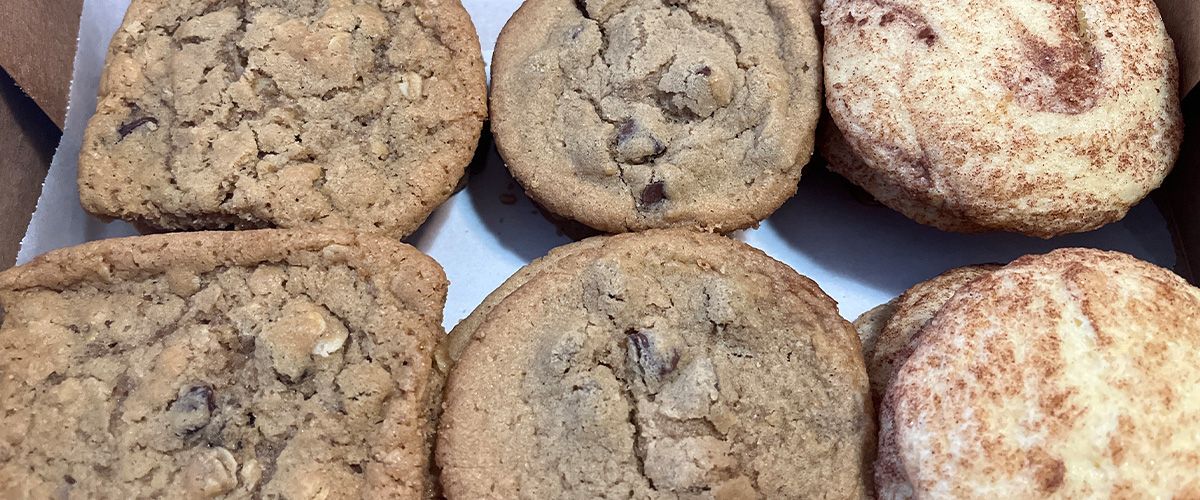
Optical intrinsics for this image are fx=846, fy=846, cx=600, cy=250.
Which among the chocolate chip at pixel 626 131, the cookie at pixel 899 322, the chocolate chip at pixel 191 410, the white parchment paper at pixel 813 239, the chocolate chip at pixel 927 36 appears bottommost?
the white parchment paper at pixel 813 239

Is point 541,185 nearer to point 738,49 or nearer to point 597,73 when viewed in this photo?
point 597,73

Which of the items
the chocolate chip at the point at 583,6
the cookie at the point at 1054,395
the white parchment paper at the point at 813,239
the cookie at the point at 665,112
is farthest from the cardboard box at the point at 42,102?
the chocolate chip at the point at 583,6

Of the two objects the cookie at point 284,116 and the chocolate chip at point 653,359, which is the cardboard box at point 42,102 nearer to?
the cookie at point 284,116

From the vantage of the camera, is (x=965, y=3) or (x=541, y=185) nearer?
(x=965, y=3)

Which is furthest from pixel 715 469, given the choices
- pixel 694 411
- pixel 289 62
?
pixel 289 62

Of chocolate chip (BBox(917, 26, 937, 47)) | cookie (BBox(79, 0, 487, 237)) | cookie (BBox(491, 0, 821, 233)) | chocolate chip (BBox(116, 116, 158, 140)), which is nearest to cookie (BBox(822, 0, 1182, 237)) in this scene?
chocolate chip (BBox(917, 26, 937, 47))

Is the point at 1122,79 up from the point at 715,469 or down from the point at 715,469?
up
